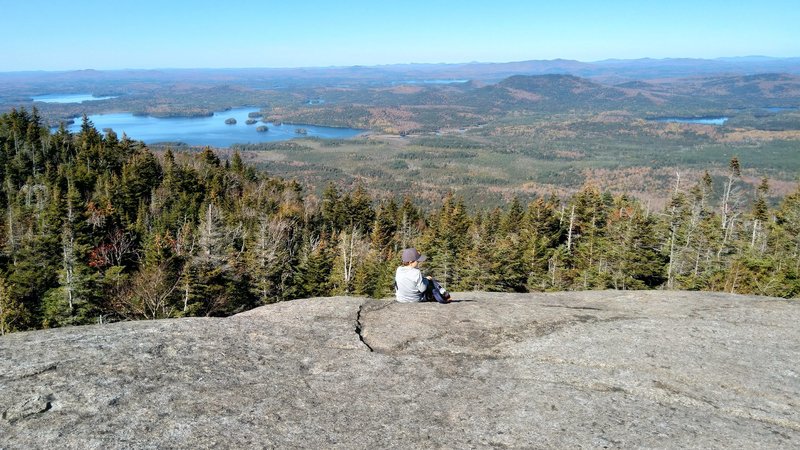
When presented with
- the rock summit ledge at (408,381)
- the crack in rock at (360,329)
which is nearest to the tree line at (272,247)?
the crack in rock at (360,329)

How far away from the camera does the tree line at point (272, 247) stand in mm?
38281

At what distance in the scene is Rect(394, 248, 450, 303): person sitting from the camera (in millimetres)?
12695

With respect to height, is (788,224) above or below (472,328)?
below

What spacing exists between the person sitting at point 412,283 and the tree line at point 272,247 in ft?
88.1

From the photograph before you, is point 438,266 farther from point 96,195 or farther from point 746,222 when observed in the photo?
point 96,195

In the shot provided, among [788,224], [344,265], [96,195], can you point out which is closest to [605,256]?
[788,224]

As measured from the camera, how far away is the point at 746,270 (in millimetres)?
37219

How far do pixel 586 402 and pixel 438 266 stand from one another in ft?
139

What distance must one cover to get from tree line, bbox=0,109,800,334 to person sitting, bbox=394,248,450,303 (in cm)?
2687

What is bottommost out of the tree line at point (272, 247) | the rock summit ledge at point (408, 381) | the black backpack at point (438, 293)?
the tree line at point (272, 247)

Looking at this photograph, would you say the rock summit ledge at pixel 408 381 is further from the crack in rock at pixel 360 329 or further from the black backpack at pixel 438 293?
the black backpack at pixel 438 293

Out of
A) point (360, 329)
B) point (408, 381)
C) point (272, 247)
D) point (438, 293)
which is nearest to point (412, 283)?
point (438, 293)

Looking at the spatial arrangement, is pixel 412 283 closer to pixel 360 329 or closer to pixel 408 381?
pixel 360 329

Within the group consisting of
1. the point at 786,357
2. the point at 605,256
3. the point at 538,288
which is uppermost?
the point at 786,357
